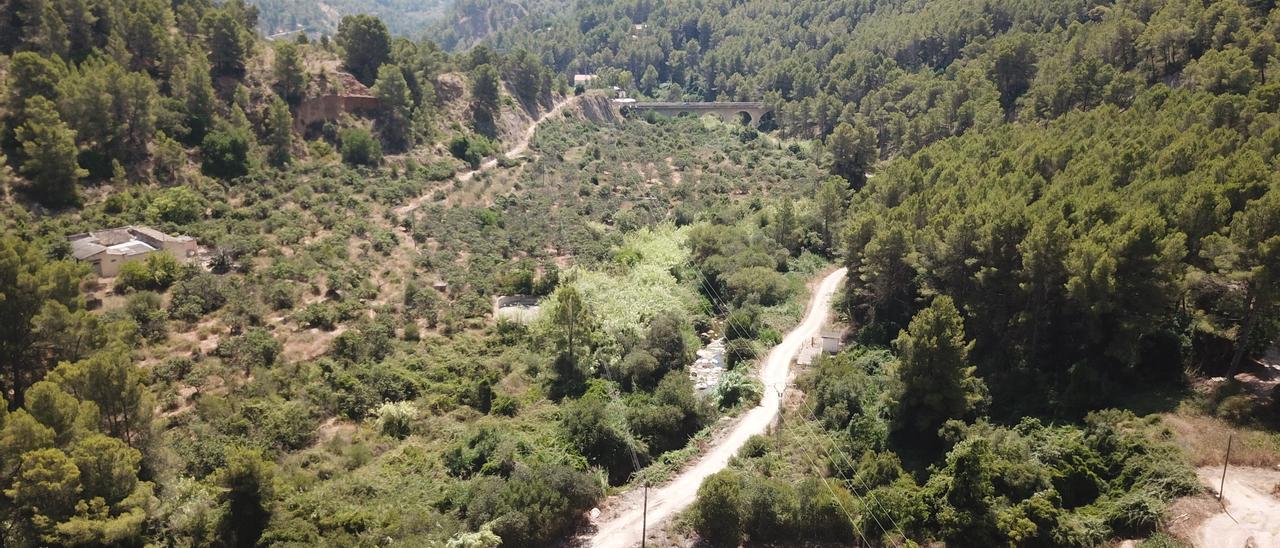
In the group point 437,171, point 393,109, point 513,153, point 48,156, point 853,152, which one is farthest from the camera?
point 513,153

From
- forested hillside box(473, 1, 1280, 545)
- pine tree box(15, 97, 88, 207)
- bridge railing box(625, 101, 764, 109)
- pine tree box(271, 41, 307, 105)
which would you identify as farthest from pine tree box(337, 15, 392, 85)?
bridge railing box(625, 101, 764, 109)

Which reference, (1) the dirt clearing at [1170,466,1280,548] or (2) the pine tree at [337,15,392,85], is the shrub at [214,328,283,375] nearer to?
(1) the dirt clearing at [1170,466,1280,548]

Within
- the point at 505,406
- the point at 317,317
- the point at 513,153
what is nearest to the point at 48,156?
the point at 317,317

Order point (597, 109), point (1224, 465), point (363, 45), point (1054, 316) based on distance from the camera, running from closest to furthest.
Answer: point (1224, 465) → point (1054, 316) → point (363, 45) → point (597, 109)

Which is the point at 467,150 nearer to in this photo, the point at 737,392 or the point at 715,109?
the point at 737,392

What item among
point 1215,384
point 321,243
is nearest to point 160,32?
point 321,243

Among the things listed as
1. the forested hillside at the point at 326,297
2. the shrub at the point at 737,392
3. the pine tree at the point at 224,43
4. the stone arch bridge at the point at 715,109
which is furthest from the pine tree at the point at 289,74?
the stone arch bridge at the point at 715,109
